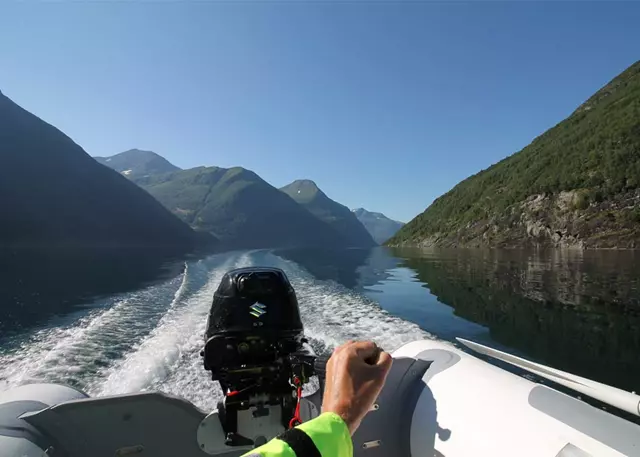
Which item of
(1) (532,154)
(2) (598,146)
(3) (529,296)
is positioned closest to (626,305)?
(3) (529,296)

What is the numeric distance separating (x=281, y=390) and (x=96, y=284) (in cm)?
2190

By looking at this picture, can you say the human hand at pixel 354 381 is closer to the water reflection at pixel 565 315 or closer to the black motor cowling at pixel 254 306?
the black motor cowling at pixel 254 306

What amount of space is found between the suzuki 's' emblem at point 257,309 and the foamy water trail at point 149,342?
3786 mm

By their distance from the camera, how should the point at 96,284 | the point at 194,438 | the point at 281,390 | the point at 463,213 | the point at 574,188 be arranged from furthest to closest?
the point at 463,213 → the point at 574,188 → the point at 96,284 → the point at 194,438 → the point at 281,390

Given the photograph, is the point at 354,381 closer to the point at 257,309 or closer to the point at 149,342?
the point at 257,309

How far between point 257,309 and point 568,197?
64.6m

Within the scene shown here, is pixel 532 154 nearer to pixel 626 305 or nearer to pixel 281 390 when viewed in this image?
pixel 626 305

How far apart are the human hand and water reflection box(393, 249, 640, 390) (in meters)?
6.95

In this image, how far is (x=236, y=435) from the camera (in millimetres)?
2414

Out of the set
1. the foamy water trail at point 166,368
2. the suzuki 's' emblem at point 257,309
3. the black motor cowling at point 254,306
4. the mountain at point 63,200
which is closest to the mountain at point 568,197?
the foamy water trail at point 166,368

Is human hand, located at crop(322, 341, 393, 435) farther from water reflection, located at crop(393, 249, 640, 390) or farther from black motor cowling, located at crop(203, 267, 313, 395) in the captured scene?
water reflection, located at crop(393, 249, 640, 390)

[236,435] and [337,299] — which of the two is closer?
[236,435]

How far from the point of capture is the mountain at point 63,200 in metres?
103

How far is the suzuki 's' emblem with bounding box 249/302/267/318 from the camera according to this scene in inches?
107
